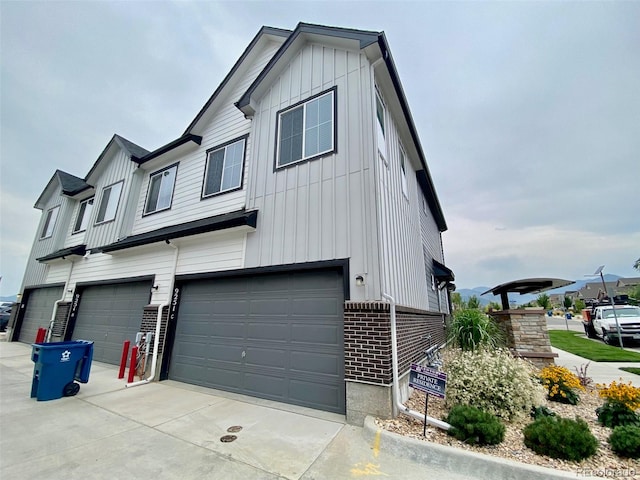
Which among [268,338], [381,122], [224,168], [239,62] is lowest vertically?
[268,338]

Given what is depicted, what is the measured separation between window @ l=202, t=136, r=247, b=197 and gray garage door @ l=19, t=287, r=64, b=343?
9.99 meters

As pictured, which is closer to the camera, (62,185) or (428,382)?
(428,382)

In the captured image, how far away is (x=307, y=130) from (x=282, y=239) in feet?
9.12

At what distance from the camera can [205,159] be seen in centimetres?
860

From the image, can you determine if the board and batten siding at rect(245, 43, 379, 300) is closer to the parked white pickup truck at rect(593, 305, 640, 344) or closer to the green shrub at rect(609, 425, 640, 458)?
the green shrub at rect(609, 425, 640, 458)

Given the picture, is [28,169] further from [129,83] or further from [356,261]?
[356,261]

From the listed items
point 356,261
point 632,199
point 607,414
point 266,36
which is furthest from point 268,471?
point 632,199

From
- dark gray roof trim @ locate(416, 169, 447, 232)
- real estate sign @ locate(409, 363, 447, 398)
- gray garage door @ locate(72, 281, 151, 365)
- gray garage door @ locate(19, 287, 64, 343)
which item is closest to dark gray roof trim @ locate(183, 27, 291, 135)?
gray garage door @ locate(72, 281, 151, 365)

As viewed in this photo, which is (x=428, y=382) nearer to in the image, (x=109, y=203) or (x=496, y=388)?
(x=496, y=388)

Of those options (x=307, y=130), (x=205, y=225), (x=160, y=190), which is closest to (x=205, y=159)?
(x=160, y=190)

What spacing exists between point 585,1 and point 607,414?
33.3 feet

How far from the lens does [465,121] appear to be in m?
11.3

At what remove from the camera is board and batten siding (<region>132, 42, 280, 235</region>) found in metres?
7.90

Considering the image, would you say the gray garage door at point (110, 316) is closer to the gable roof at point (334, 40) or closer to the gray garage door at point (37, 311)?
the gray garage door at point (37, 311)
